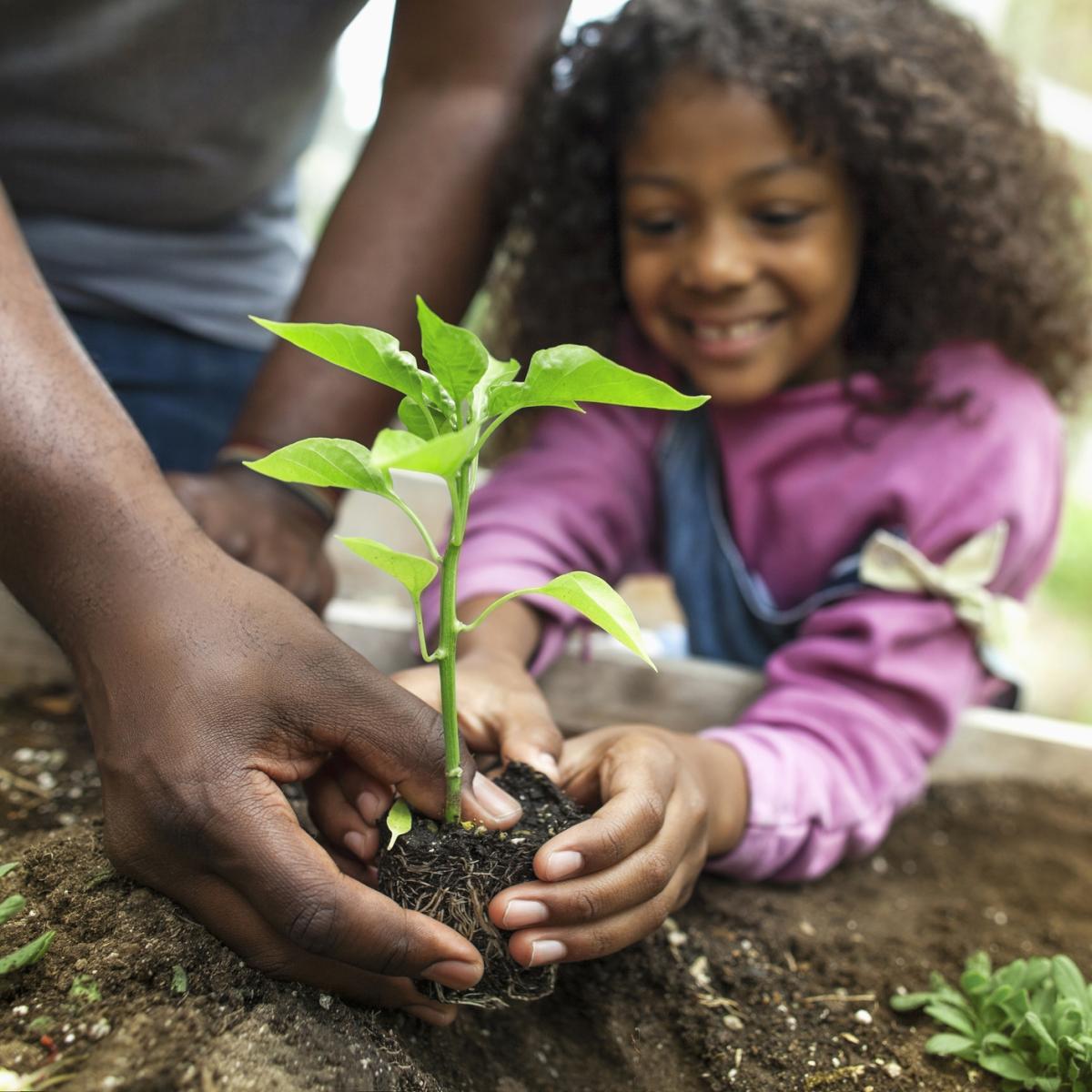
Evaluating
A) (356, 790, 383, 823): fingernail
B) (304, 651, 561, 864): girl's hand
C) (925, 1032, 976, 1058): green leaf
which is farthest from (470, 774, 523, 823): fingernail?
(925, 1032, 976, 1058): green leaf

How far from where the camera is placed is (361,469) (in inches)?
34.8

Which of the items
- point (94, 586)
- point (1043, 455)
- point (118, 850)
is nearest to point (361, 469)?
point (94, 586)

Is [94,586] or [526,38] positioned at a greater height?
[526,38]

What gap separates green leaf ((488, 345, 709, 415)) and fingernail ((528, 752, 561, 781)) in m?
0.47

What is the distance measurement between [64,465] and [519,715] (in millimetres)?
606

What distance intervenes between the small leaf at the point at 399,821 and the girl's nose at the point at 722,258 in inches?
46.2

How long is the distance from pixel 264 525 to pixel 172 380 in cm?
56

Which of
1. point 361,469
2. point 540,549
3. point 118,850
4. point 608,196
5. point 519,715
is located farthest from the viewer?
point 608,196

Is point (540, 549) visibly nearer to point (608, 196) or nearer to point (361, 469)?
point (608, 196)

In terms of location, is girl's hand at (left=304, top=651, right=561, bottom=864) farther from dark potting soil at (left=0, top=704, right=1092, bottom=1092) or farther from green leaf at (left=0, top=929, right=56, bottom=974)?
green leaf at (left=0, top=929, right=56, bottom=974)

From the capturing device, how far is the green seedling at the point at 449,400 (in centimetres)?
83

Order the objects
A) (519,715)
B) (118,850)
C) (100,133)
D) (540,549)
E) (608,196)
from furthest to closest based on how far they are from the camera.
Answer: (608,196) → (540,549) → (100,133) → (519,715) → (118,850)

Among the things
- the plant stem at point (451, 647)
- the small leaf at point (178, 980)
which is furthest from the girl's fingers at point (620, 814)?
the small leaf at point (178, 980)

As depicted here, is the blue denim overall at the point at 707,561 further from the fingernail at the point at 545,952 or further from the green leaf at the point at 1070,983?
the fingernail at the point at 545,952
